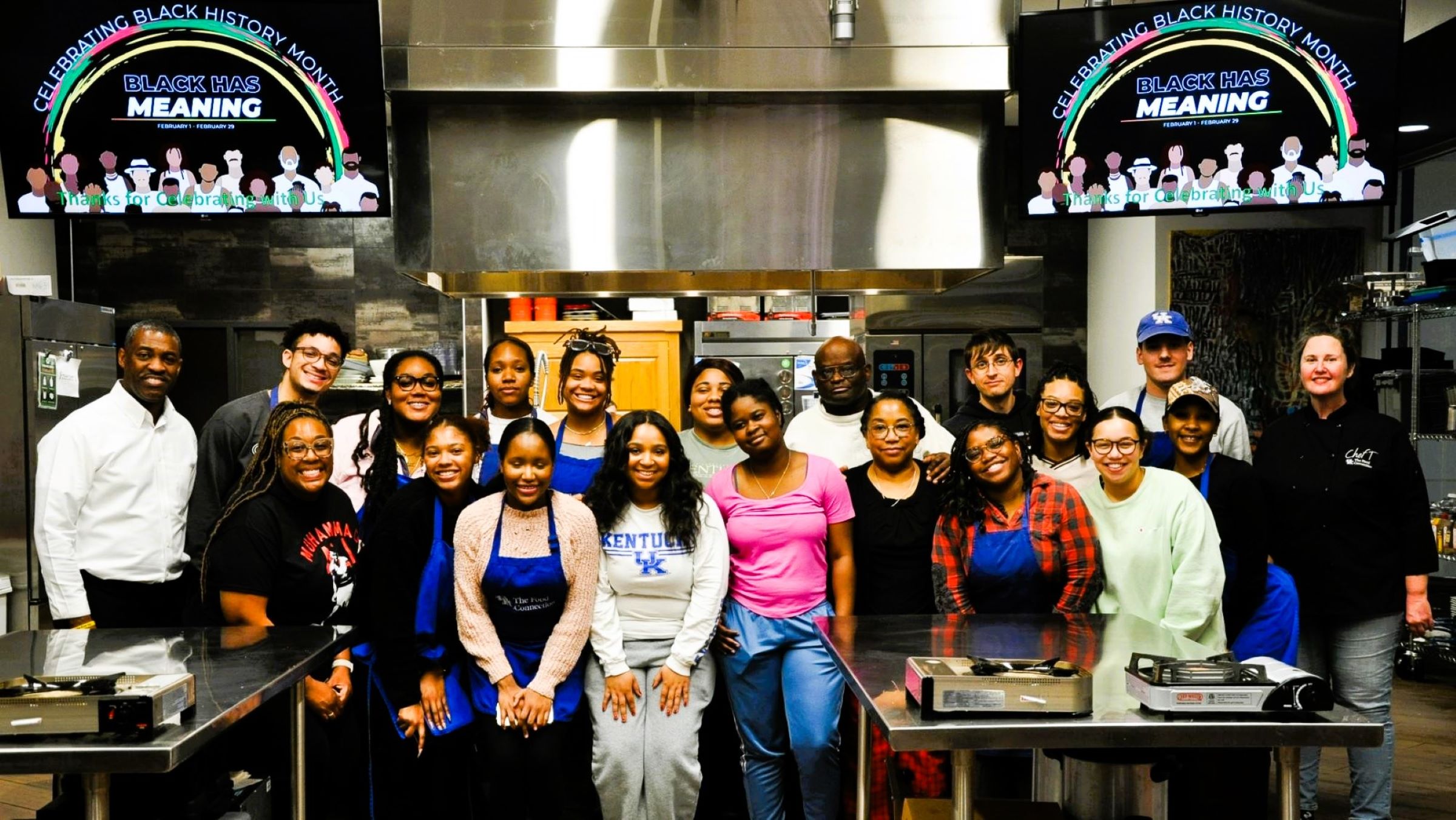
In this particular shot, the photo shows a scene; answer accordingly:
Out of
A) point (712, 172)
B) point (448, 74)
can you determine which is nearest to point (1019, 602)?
point (712, 172)

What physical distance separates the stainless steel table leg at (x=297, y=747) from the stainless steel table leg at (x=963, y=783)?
1634 millimetres

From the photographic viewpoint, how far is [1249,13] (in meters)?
3.84

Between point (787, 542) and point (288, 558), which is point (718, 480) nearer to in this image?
point (787, 542)

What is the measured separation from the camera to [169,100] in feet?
12.7

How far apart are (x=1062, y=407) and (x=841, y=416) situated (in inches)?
29.9

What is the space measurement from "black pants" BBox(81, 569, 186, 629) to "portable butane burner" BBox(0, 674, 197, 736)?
1.63 m

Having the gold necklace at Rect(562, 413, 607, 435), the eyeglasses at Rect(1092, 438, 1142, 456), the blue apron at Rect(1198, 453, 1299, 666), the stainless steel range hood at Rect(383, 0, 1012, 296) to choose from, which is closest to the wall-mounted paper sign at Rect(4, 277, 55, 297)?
the stainless steel range hood at Rect(383, 0, 1012, 296)

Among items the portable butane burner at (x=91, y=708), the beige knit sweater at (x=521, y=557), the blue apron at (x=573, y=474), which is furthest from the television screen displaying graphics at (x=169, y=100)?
the portable butane burner at (x=91, y=708)

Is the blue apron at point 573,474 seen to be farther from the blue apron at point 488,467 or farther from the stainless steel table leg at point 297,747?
the stainless steel table leg at point 297,747

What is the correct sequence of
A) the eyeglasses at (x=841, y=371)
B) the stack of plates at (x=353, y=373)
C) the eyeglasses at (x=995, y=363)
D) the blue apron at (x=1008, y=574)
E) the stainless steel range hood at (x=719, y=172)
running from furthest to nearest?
the stack of plates at (x=353, y=373) → the stainless steel range hood at (x=719, y=172) → the eyeglasses at (x=995, y=363) → the eyeglasses at (x=841, y=371) → the blue apron at (x=1008, y=574)

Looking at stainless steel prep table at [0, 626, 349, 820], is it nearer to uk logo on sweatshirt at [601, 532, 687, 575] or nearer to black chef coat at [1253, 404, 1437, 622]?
uk logo on sweatshirt at [601, 532, 687, 575]

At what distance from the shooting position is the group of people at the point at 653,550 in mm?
3340

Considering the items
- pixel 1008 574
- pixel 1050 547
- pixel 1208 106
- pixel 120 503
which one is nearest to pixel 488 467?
pixel 120 503

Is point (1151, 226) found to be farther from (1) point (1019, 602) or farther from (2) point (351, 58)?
(2) point (351, 58)
